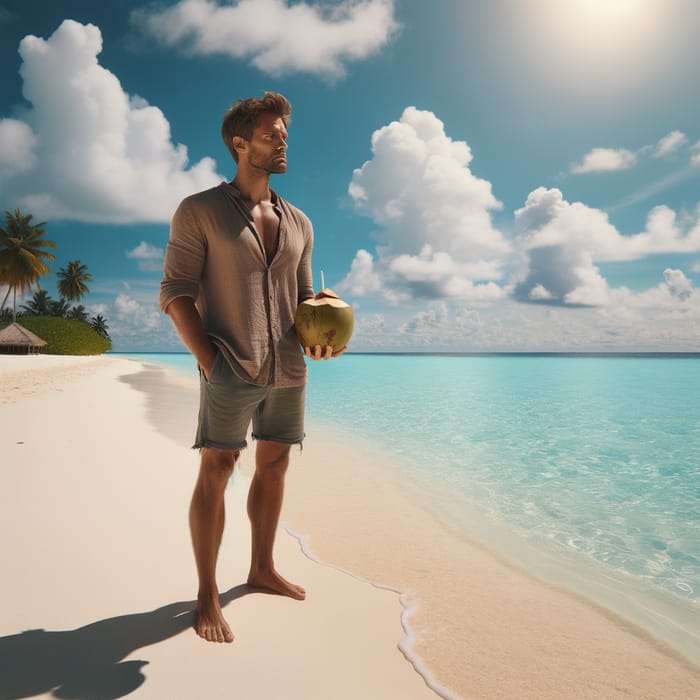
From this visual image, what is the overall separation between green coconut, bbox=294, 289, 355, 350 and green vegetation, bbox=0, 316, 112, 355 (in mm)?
49050

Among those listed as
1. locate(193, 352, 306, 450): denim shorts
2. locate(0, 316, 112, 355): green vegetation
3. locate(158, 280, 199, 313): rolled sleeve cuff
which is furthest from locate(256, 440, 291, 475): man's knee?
locate(0, 316, 112, 355): green vegetation

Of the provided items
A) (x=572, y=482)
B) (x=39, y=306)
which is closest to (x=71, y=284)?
(x=39, y=306)

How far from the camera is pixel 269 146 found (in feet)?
6.14

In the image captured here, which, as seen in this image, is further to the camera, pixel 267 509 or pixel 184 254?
pixel 267 509

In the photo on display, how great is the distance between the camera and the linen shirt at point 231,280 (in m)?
1.78

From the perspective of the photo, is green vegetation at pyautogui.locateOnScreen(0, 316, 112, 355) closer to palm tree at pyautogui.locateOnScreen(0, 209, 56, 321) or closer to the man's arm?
palm tree at pyautogui.locateOnScreen(0, 209, 56, 321)

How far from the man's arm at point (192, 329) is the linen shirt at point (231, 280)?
2cm

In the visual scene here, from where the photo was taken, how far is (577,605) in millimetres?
2633

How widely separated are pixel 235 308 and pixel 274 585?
1248 mm

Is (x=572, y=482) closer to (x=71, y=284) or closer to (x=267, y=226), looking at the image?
(x=267, y=226)

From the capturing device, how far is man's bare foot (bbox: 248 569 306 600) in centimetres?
218

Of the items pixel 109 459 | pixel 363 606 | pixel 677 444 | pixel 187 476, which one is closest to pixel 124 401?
pixel 109 459

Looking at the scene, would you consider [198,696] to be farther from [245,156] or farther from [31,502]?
[31,502]

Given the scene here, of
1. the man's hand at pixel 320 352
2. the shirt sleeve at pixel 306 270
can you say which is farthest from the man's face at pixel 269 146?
the man's hand at pixel 320 352
